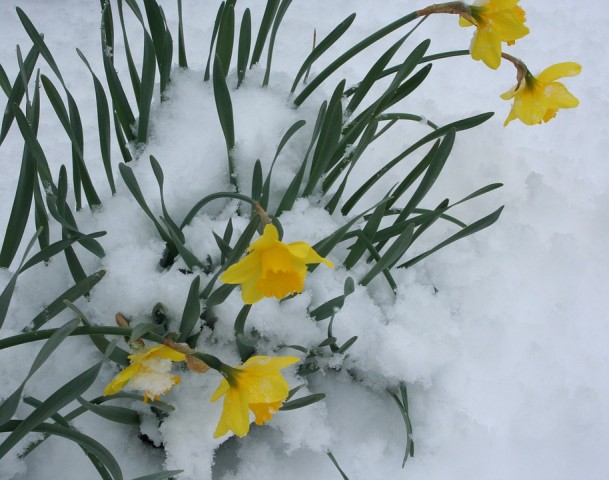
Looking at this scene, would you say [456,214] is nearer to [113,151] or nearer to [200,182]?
[200,182]

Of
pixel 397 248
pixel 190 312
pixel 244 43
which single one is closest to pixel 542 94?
pixel 397 248

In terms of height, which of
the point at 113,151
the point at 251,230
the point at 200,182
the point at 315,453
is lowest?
the point at 315,453

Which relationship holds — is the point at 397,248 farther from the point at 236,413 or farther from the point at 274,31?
the point at 274,31

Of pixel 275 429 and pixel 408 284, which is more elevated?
pixel 408 284

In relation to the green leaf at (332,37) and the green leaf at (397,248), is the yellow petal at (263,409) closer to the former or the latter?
the green leaf at (397,248)

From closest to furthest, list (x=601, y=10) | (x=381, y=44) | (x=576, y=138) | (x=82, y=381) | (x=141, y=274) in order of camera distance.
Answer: (x=82, y=381)
(x=141, y=274)
(x=576, y=138)
(x=381, y=44)
(x=601, y=10)

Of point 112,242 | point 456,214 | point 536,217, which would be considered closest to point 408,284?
point 456,214

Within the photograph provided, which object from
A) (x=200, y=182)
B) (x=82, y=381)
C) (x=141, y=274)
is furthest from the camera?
(x=200, y=182)

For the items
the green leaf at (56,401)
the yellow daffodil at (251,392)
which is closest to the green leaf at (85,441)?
the green leaf at (56,401)
